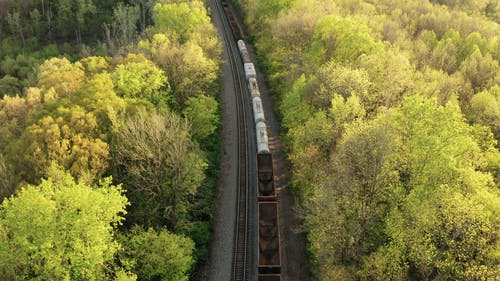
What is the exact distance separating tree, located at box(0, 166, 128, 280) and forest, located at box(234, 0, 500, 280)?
66.1 feet

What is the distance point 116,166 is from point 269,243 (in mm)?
19175

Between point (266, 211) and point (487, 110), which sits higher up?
point (487, 110)

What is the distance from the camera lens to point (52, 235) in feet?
101

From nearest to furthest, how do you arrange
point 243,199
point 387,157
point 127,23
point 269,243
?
point 387,157 < point 269,243 < point 243,199 < point 127,23

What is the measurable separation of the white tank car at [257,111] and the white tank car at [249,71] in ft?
31.3

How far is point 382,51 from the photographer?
2416 inches

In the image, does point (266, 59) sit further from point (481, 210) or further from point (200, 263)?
point (481, 210)

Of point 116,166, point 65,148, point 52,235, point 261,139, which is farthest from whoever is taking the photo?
point 261,139

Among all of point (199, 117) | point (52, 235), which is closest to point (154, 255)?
point (52, 235)

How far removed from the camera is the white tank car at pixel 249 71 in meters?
80.4

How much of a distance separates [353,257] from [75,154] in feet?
96.6

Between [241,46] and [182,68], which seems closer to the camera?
[182,68]

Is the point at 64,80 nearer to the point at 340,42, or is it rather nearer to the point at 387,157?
the point at 340,42

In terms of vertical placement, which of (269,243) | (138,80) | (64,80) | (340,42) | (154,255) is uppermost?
(340,42)
